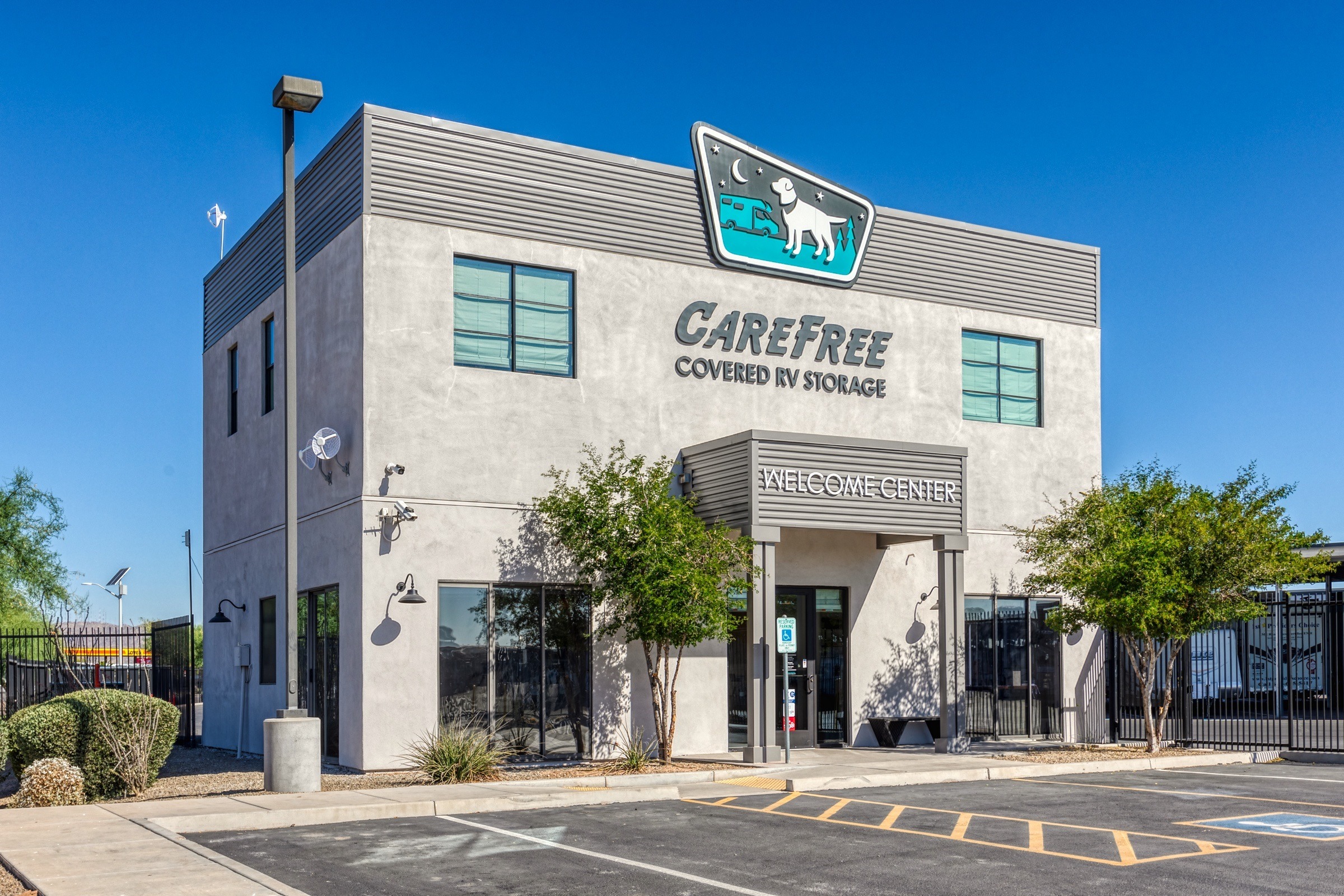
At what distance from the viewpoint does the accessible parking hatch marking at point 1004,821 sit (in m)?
11.7

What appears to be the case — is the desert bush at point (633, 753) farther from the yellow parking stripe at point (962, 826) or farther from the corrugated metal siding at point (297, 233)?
the corrugated metal siding at point (297, 233)

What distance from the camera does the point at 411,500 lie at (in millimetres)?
19125

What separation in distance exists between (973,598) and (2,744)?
51.5ft

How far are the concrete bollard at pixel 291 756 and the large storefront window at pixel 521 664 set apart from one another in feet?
11.0

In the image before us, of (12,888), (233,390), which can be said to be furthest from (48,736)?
(233,390)

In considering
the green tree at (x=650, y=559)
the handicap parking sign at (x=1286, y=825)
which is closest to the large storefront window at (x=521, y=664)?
the green tree at (x=650, y=559)

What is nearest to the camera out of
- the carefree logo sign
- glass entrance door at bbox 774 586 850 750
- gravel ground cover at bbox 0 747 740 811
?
gravel ground cover at bbox 0 747 740 811

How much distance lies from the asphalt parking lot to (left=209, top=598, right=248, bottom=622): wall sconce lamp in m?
11.5

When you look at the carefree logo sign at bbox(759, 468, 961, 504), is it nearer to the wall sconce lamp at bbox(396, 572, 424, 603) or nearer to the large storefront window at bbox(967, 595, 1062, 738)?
the large storefront window at bbox(967, 595, 1062, 738)

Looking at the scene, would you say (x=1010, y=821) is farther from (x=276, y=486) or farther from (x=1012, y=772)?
(x=276, y=486)

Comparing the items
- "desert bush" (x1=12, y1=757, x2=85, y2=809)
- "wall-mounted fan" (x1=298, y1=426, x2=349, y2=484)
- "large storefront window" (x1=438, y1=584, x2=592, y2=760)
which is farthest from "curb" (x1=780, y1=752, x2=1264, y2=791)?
"desert bush" (x1=12, y1=757, x2=85, y2=809)

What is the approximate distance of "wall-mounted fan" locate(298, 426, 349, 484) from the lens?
1952cm

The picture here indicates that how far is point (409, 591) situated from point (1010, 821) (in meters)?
8.98

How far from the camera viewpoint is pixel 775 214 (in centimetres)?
2297
